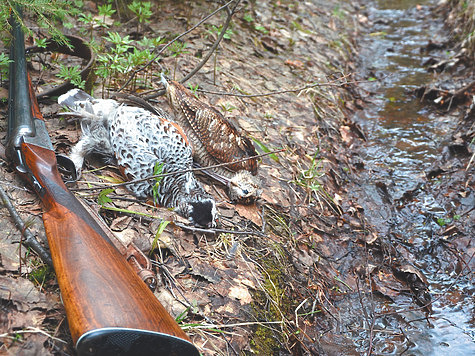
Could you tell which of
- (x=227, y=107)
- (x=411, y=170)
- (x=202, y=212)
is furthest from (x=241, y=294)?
(x=411, y=170)

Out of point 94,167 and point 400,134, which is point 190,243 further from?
point 400,134

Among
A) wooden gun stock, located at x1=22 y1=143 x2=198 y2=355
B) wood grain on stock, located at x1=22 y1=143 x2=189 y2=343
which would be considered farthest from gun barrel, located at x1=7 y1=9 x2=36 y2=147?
wooden gun stock, located at x1=22 y1=143 x2=198 y2=355

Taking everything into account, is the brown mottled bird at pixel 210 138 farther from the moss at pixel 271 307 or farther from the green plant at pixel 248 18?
the green plant at pixel 248 18

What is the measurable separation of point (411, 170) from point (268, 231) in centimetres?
263

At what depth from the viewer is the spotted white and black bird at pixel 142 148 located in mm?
3076

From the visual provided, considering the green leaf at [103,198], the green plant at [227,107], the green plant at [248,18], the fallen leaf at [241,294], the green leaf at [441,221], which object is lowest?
the green leaf at [441,221]

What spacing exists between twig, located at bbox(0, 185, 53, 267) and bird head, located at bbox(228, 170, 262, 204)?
165cm

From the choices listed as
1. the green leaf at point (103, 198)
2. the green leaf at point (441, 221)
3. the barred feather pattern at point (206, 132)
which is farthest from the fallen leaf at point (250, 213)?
the green leaf at point (441, 221)

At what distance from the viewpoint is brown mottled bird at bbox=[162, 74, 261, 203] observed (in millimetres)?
3631

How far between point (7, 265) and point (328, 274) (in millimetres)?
2478

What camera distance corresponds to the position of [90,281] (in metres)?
1.81

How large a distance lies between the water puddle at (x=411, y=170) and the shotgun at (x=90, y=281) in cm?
195

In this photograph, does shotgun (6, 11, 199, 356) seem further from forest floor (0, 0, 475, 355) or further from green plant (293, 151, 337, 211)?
green plant (293, 151, 337, 211)

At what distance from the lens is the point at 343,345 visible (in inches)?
122
